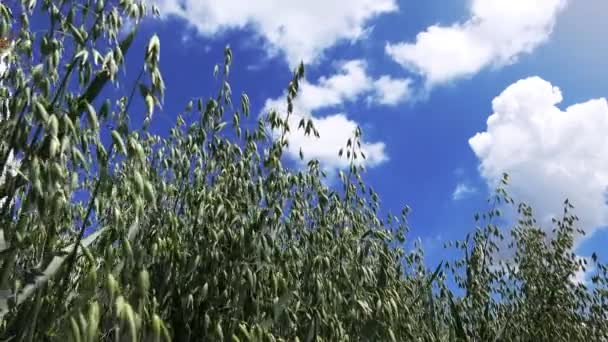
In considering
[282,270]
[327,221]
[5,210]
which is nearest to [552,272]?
[327,221]

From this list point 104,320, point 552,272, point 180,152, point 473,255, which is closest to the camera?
point 104,320

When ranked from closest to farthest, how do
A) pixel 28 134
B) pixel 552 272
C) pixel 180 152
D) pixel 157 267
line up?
pixel 28 134
pixel 157 267
pixel 180 152
pixel 552 272

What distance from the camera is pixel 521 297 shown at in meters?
7.79

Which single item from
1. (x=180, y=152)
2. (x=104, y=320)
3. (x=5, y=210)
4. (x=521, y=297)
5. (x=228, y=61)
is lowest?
(x=104, y=320)

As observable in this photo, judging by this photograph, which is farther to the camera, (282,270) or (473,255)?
(473,255)

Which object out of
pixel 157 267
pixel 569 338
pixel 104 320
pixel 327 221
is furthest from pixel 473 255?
pixel 104 320

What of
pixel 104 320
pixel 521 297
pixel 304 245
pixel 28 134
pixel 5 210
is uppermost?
pixel 521 297

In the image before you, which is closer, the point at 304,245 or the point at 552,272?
the point at 304,245

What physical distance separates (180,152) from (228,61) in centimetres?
66

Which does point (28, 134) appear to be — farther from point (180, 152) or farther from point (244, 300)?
point (180, 152)

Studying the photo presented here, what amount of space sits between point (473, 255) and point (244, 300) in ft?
17.6

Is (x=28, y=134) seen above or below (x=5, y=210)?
above

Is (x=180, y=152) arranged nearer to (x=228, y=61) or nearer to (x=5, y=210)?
(x=228, y=61)

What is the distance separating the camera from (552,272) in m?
8.14
